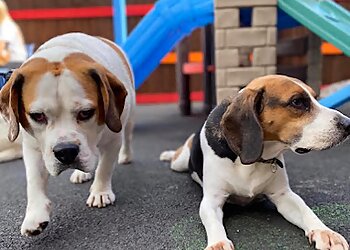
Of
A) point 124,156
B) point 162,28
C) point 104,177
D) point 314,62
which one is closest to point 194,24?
point 162,28

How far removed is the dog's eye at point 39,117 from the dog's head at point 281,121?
495 millimetres

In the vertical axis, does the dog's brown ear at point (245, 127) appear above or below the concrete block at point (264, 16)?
below

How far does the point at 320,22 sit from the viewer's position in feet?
7.90

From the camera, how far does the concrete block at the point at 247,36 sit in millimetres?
2537

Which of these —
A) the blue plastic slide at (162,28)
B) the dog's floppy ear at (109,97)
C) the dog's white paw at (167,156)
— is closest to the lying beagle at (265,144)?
the dog's floppy ear at (109,97)

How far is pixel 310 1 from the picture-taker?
2.62 metres

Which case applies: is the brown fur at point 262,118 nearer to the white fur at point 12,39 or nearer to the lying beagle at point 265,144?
the lying beagle at point 265,144

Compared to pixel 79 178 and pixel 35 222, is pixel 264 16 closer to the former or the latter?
pixel 79 178

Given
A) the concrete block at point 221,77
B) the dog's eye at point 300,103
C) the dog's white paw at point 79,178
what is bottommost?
the dog's white paw at point 79,178

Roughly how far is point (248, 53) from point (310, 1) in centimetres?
46

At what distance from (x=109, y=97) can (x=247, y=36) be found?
138 centimetres

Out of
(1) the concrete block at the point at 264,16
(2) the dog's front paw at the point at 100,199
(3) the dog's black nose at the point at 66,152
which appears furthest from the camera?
(1) the concrete block at the point at 264,16

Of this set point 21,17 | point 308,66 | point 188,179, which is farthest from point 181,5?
point 21,17

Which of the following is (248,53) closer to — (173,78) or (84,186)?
(84,186)
